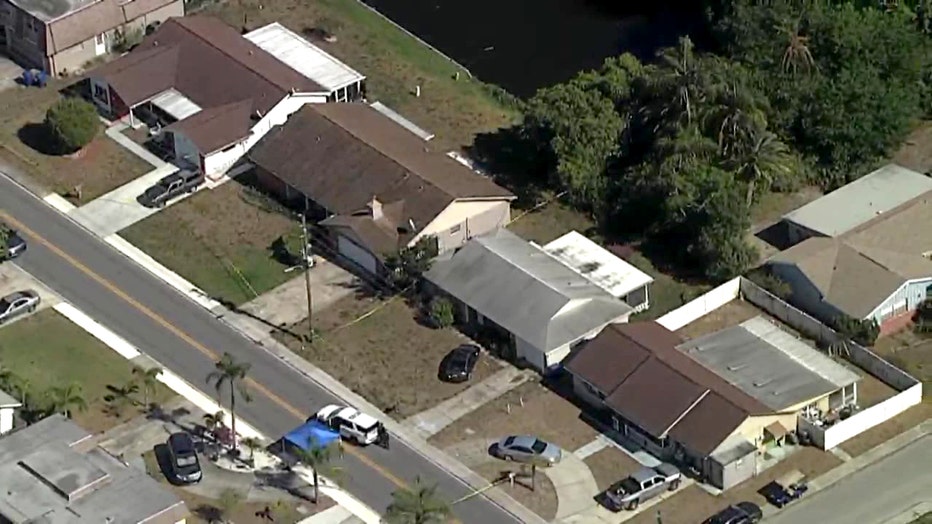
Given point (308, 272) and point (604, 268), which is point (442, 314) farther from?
point (604, 268)

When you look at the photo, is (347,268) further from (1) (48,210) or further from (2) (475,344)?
(1) (48,210)

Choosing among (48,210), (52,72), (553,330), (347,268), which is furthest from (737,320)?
(52,72)

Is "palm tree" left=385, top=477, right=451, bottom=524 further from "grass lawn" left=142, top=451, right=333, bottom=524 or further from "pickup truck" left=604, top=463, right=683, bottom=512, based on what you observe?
"pickup truck" left=604, top=463, right=683, bottom=512

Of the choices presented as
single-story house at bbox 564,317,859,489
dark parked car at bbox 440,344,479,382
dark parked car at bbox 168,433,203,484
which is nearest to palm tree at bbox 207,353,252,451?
dark parked car at bbox 168,433,203,484

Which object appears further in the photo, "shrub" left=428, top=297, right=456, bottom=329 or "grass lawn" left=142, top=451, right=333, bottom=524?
"shrub" left=428, top=297, right=456, bottom=329

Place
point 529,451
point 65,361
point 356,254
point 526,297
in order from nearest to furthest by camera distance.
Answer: point 529,451 → point 65,361 → point 526,297 → point 356,254

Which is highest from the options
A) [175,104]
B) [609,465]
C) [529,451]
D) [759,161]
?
[759,161]

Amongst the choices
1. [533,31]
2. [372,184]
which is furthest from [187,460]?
[533,31]
